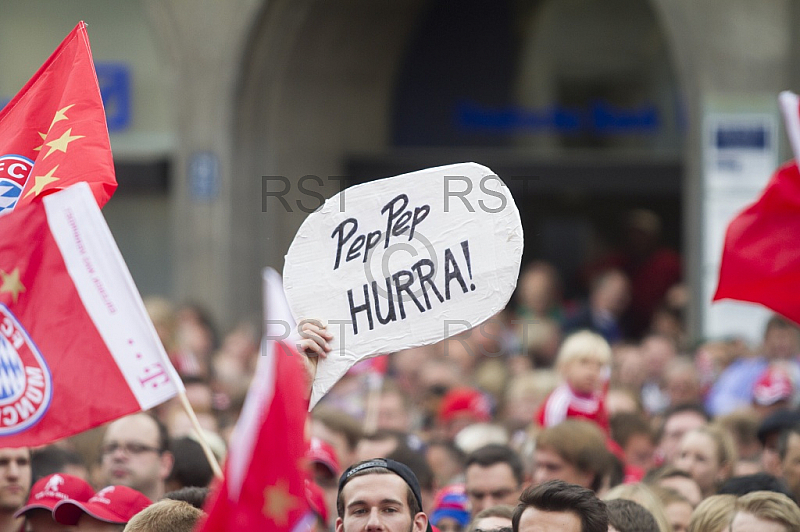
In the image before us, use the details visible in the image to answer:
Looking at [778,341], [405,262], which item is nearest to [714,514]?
[405,262]

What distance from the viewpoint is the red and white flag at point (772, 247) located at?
532 cm

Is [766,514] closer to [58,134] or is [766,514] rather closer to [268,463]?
[268,463]

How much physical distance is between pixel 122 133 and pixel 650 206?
6.33 metres

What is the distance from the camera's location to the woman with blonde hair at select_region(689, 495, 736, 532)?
16.5 ft

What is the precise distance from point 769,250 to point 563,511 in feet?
5.67

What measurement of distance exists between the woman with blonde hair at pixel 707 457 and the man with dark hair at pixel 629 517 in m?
1.85

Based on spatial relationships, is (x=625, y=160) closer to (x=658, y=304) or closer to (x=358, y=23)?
(x=658, y=304)

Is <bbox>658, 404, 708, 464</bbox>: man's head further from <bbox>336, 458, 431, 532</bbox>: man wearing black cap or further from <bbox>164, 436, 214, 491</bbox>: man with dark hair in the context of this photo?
<bbox>336, 458, 431, 532</bbox>: man wearing black cap

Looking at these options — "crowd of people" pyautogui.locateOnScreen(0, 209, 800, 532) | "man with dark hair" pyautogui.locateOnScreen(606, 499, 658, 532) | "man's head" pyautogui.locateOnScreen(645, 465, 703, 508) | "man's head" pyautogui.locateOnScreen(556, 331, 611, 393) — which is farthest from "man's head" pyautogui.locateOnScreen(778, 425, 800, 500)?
"man's head" pyautogui.locateOnScreen(556, 331, 611, 393)

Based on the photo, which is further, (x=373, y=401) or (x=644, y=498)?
(x=373, y=401)

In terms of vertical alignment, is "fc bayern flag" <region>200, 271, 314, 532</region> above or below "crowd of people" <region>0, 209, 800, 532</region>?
above

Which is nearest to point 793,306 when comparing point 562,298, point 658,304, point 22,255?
point 22,255

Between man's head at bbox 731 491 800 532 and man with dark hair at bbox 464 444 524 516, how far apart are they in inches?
55.9

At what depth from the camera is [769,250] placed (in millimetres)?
5496
